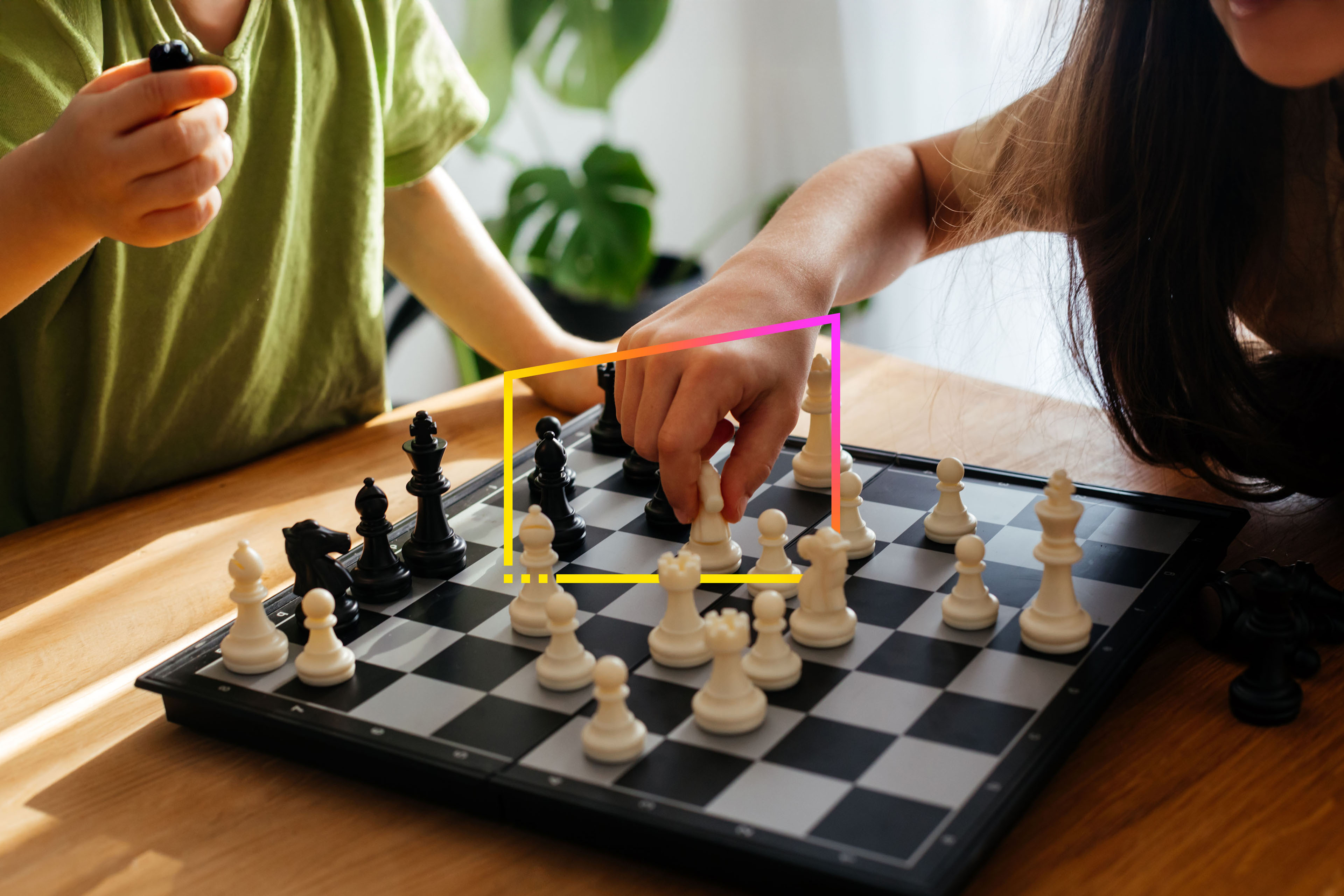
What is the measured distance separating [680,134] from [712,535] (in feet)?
8.34

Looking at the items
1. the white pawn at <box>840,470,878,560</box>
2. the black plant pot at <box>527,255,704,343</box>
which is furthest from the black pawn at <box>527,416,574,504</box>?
the black plant pot at <box>527,255,704,343</box>

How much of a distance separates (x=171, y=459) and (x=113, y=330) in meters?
0.16

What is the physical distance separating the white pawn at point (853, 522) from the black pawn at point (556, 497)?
0.22m

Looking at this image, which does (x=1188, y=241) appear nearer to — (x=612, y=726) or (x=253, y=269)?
(x=612, y=726)

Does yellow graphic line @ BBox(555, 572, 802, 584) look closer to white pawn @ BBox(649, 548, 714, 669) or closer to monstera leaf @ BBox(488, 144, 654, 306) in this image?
white pawn @ BBox(649, 548, 714, 669)

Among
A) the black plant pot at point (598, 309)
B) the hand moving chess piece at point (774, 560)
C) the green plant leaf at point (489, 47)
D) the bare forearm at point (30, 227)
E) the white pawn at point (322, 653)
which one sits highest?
the green plant leaf at point (489, 47)

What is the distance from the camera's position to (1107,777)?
69cm

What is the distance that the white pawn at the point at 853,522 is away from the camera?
3.01 ft

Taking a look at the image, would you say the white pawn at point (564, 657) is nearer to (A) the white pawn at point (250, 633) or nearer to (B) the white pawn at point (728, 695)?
(B) the white pawn at point (728, 695)

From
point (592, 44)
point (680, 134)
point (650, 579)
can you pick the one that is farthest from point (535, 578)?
point (680, 134)

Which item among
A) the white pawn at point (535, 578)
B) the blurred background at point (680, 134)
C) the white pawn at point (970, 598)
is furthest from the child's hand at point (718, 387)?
the blurred background at point (680, 134)

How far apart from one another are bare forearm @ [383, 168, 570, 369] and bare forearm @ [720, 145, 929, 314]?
416mm

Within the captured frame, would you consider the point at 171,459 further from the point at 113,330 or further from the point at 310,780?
Result: the point at 310,780

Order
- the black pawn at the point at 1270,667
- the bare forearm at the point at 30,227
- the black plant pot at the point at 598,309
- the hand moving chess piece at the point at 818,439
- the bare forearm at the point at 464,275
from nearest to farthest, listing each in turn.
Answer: the black pawn at the point at 1270,667
the bare forearm at the point at 30,227
the hand moving chess piece at the point at 818,439
the bare forearm at the point at 464,275
the black plant pot at the point at 598,309
